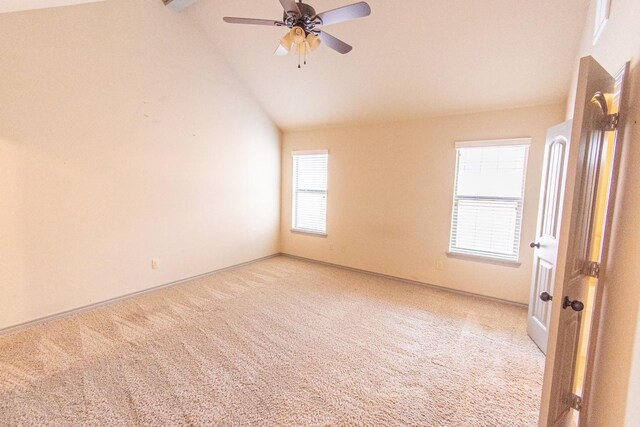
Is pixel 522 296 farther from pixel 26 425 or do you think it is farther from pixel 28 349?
pixel 28 349

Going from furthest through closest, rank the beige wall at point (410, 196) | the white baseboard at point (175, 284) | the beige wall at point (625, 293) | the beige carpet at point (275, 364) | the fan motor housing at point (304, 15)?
the beige wall at point (410, 196) → the white baseboard at point (175, 284) → the fan motor housing at point (304, 15) → the beige carpet at point (275, 364) → the beige wall at point (625, 293)

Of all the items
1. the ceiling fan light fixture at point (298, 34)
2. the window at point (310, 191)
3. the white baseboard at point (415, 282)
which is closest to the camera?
the ceiling fan light fixture at point (298, 34)

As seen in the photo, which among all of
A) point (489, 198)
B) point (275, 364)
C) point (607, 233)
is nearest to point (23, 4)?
point (275, 364)

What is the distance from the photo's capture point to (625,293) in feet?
3.64

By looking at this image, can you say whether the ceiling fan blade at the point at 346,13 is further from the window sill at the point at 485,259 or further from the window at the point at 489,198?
the window sill at the point at 485,259

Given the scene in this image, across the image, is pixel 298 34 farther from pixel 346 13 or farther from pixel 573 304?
pixel 573 304

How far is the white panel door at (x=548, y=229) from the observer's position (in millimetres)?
2322

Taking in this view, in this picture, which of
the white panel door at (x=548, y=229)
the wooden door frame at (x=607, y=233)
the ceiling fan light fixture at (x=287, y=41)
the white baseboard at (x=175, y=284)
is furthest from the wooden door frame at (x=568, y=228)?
the white baseboard at (x=175, y=284)

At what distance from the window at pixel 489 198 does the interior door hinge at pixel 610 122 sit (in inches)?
89.8

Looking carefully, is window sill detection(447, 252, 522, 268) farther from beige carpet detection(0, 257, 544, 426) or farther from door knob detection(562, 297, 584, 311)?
door knob detection(562, 297, 584, 311)

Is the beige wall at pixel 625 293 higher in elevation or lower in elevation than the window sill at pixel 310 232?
higher

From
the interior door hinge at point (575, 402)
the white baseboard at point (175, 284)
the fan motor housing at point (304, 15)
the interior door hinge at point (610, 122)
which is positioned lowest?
the white baseboard at point (175, 284)

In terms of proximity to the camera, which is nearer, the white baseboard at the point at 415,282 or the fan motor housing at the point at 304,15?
the fan motor housing at the point at 304,15

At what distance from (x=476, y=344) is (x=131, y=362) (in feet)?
9.80
